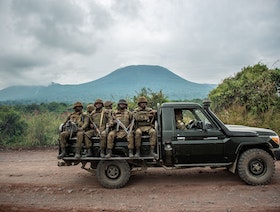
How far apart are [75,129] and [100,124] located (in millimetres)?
596

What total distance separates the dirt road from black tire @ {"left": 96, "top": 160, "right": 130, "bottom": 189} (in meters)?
0.17

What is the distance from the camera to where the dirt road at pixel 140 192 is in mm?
5508

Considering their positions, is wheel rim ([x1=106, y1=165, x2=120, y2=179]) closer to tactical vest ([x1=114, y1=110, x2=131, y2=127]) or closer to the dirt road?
the dirt road

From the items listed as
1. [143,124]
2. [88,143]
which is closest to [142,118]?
[143,124]

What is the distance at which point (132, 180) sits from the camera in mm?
7398

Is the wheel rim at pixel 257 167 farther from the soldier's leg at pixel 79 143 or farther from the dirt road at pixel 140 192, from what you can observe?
the soldier's leg at pixel 79 143

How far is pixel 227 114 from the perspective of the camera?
484 inches

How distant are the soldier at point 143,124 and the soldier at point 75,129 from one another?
4.03 ft

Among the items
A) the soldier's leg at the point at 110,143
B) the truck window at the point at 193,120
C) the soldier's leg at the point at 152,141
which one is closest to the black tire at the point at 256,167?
the truck window at the point at 193,120

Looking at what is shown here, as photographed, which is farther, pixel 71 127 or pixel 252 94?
pixel 252 94

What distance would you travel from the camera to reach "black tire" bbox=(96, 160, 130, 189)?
22.1ft

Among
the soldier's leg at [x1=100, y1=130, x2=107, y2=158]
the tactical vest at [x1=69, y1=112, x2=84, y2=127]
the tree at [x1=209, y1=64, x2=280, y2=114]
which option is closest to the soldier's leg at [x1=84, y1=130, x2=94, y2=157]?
the soldier's leg at [x1=100, y1=130, x2=107, y2=158]

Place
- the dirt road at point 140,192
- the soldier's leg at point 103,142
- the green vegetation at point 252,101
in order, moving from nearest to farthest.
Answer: the dirt road at point 140,192 → the soldier's leg at point 103,142 → the green vegetation at point 252,101

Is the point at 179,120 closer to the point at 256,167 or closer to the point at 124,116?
the point at 124,116
